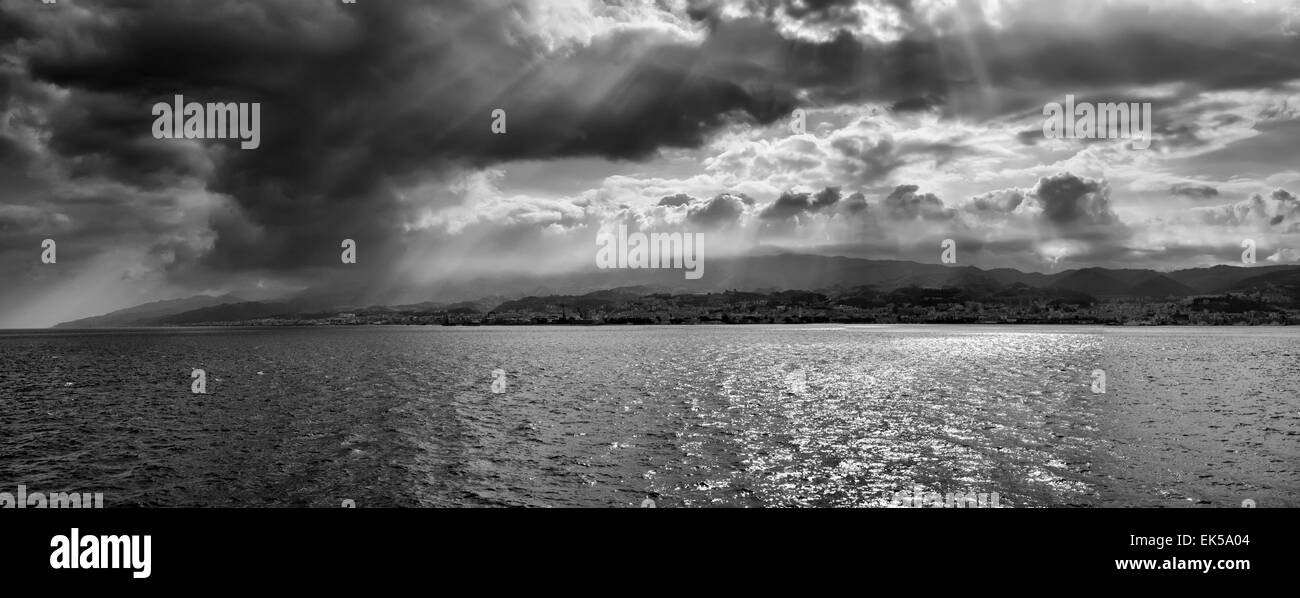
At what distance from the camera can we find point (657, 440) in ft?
184

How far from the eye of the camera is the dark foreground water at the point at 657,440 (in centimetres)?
4031

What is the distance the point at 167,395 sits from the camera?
94.9m

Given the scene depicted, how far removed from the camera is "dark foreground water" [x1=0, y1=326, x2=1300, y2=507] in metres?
40.3

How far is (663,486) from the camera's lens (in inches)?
1609
